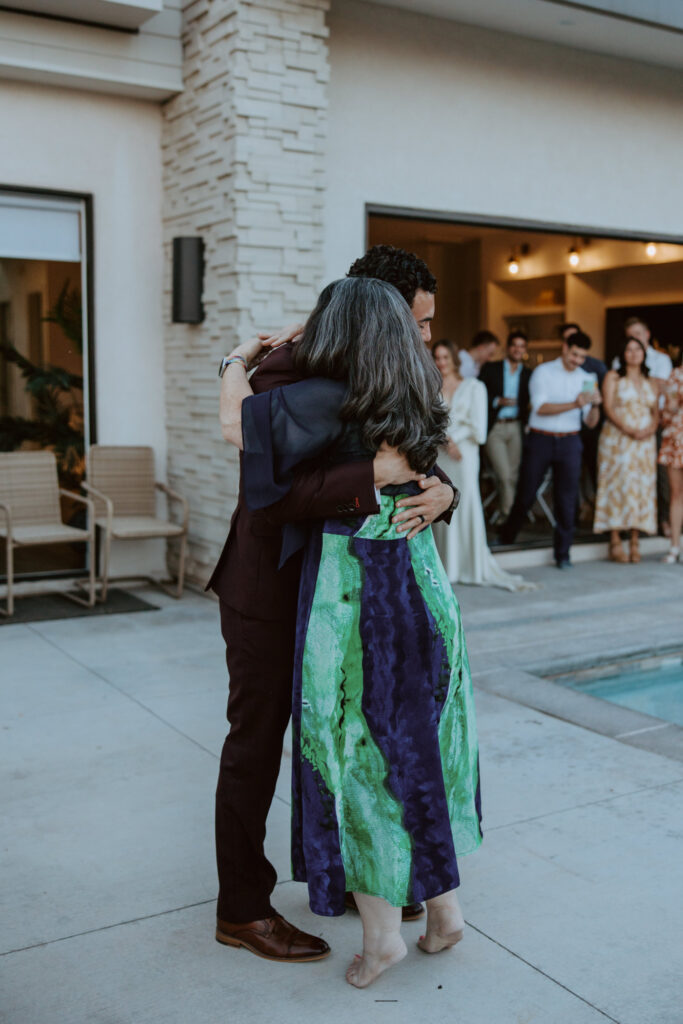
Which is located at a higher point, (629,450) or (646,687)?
(629,450)

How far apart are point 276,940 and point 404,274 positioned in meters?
1.72

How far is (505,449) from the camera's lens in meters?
9.34

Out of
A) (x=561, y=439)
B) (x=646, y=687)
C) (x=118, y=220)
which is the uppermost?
(x=118, y=220)

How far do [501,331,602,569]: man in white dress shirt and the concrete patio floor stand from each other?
2925 mm

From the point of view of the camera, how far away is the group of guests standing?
7.58 meters

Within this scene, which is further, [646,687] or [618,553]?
[618,553]

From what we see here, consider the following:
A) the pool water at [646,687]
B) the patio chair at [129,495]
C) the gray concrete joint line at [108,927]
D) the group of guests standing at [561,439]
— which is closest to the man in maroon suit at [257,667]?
the gray concrete joint line at [108,927]

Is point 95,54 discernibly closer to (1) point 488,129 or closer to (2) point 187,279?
(2) point 187,279

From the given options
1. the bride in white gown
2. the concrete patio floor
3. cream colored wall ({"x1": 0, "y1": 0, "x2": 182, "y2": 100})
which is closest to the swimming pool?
the concrete patio floor

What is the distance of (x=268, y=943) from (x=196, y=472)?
4.71m

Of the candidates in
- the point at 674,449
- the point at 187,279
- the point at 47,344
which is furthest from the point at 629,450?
the point at 47,344

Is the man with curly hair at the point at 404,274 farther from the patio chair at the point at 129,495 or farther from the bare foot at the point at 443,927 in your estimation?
the patio chair at the point at 129,495

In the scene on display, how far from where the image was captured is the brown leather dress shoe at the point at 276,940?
2674 millimetres

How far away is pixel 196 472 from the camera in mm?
7129
